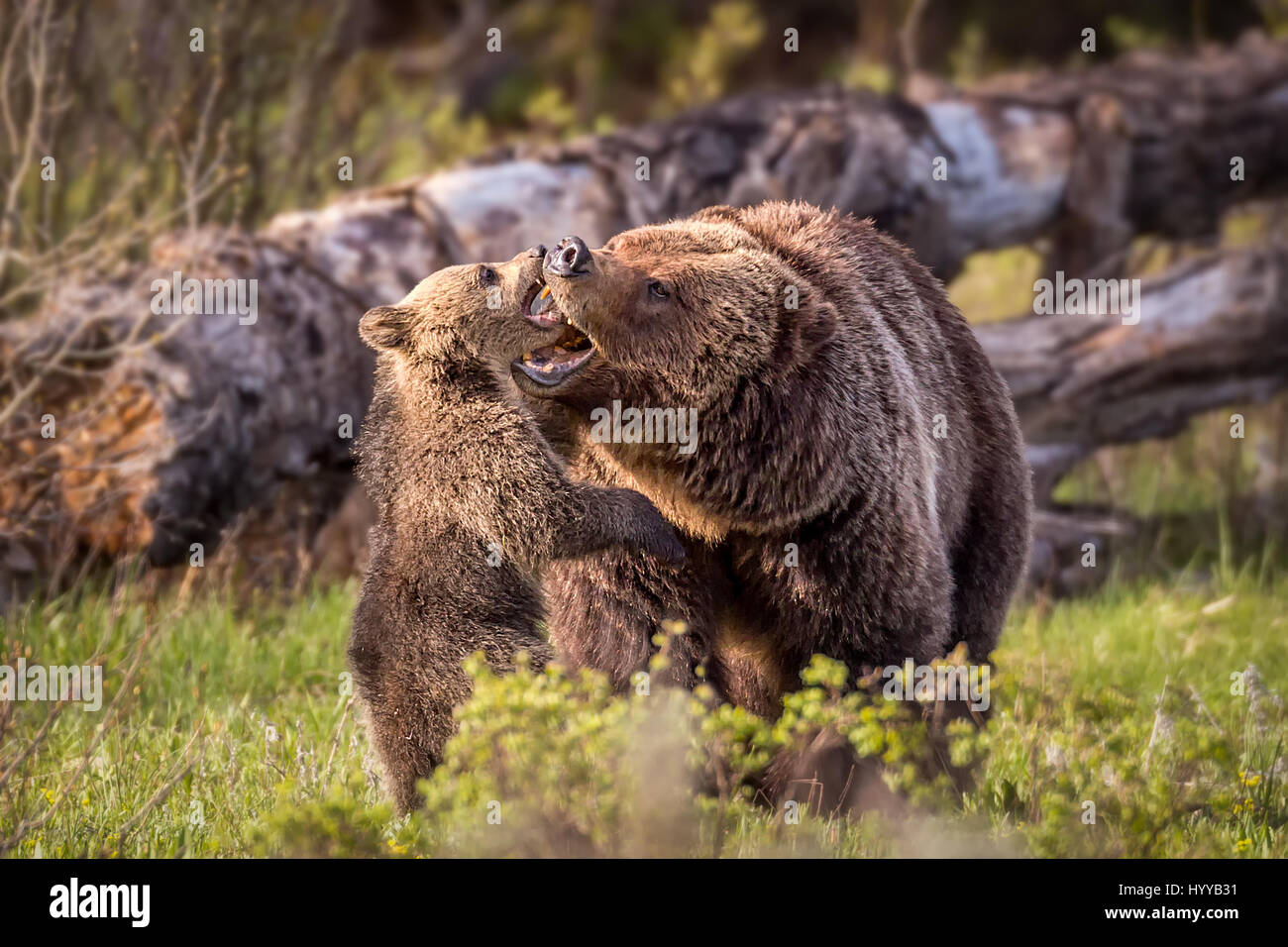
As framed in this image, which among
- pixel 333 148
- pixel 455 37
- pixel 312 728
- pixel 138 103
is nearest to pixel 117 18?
pixel 138 103

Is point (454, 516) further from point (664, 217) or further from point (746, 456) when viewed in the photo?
point (664, 217)

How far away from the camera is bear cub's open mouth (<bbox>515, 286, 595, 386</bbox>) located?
4926 millimetres

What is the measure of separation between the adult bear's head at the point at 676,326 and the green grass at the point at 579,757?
3.25ft

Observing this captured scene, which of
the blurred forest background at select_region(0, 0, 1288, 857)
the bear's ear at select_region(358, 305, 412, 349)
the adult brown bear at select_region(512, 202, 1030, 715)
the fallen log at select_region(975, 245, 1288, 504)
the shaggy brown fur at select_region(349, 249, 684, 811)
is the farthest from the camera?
the fallen log at select_region(975, 245, 1288, 504)

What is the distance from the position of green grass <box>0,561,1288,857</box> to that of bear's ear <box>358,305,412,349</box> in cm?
128

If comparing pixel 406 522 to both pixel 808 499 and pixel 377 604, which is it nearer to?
pixel 377 604

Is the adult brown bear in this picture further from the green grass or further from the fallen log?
the fallen log

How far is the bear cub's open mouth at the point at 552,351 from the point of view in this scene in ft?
16.2

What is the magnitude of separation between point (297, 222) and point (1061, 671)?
14.0 ft

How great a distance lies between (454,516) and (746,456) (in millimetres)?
1024

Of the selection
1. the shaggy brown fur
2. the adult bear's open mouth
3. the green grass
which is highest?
the adult bear's open mouth

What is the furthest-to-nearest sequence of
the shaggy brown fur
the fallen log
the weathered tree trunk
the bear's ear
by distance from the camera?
1. the fallen log
2. the weathered tree trunk
3. the bear's ear
4. the shaggy brown fur

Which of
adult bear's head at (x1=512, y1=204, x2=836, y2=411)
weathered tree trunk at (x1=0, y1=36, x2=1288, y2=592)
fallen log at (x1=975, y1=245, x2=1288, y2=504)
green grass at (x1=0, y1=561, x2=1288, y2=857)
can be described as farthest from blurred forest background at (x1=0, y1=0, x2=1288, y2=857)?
adult bear's head at (x1=512, y1=204, x2=836, y2=411)

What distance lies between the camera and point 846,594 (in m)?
4.75
